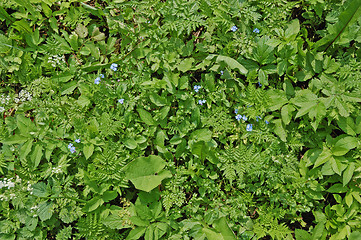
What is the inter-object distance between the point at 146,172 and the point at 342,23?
244 cm

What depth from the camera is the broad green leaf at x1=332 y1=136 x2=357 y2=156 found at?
2.76 meters

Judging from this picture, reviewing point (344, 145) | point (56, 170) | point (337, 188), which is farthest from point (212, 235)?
point (56, 170)

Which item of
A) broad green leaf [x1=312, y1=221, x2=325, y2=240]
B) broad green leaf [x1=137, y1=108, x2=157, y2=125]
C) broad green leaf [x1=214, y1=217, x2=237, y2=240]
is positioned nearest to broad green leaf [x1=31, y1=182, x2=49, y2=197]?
broad green leaf [x1=137, y1=108, x2=157, y2=125]

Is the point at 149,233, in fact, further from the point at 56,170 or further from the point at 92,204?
the point at 56,170

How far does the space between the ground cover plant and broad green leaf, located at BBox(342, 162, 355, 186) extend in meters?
0.02

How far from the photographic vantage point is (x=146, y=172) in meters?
2.87

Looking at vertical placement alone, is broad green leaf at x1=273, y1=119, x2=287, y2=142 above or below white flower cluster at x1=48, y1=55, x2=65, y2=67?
below

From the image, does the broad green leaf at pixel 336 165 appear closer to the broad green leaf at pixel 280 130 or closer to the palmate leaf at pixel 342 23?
the broad green leaf at pixel 280 130

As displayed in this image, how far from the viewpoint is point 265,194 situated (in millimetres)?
2955

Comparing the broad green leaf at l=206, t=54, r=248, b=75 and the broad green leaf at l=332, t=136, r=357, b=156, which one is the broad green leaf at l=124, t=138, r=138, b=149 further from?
the broad green leaf at l=332, t=136, r=357, b=156

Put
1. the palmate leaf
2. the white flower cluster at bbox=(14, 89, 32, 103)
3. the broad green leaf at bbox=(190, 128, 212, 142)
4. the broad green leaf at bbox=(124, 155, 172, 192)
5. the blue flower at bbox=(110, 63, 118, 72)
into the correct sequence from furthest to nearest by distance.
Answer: the white flower cluster at bbox=(14, 89, 32, 103), the blue flower at bbox=(110, 63, 118, 72), the broad green leaf at bbox=(190, 128, 212, 142), the broad green leaf at bbox=(124, 155, 172, 192), the palmate leaf

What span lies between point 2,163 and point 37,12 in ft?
5.69

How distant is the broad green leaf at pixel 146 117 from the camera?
2924mm

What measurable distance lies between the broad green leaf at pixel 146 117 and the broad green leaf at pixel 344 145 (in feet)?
5.99
